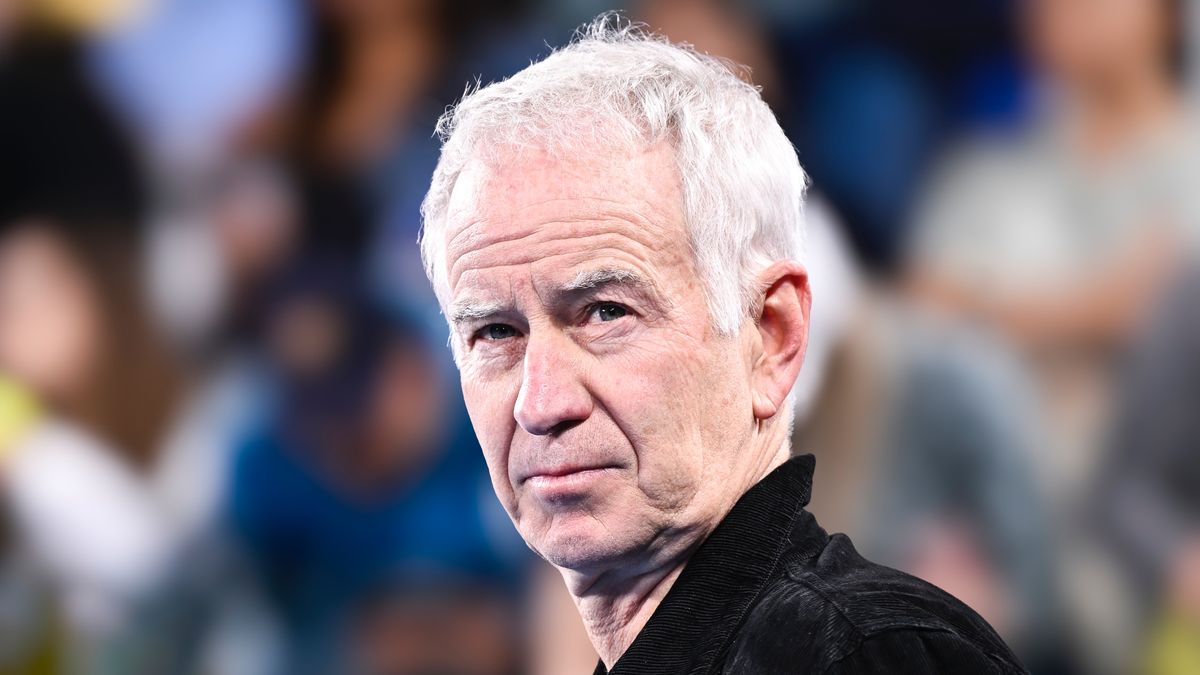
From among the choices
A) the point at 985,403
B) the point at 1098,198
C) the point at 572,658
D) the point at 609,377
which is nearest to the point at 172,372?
the point at 572,658

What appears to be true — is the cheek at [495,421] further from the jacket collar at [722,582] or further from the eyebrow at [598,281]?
the jacket collar at [722,582]

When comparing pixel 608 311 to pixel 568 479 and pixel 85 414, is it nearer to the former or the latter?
pixel 568 479

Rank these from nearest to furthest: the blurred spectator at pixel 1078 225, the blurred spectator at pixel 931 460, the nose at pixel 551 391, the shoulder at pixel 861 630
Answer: the shoulder at pixel 861 630 < the nose at pixel 551 391 < the blurred spectator at pixel 931 460 < the blurred spectator at pixel 1078 225

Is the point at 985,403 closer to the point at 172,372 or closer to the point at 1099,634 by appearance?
the point at 1099,634

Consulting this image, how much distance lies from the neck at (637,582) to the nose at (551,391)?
19 centimetres

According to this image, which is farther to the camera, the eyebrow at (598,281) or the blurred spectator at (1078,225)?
the blurred spectator at (1078,225)

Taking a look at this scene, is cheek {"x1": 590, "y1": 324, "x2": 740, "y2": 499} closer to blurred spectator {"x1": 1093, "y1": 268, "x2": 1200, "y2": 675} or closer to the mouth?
the mouth

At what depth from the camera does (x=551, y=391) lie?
1.71 metres

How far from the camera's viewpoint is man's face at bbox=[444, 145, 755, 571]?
1706 millimetres

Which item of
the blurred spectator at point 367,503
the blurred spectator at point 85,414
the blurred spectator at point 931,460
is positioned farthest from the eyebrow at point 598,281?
the blurred spectator at point 85,414

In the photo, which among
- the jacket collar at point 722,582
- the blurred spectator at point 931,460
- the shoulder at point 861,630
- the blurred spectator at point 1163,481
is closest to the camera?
the shoulder at point 861,630

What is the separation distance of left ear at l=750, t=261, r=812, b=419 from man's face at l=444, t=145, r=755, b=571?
80mm

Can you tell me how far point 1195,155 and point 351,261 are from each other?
10.7 ft

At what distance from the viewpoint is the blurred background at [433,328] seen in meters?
5.27
